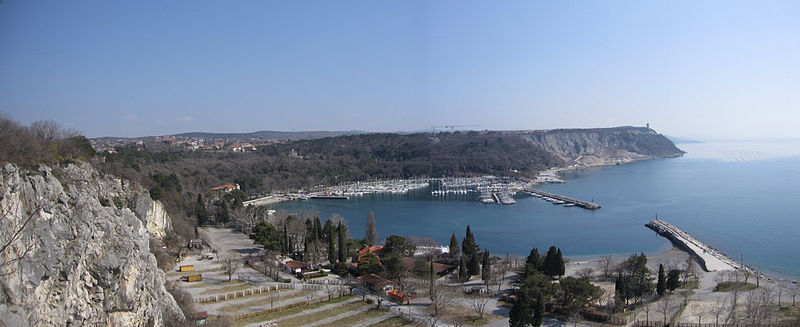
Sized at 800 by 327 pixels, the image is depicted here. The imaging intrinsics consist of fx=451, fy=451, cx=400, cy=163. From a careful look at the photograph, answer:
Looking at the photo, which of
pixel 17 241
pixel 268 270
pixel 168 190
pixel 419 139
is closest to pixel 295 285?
pixel 268 270

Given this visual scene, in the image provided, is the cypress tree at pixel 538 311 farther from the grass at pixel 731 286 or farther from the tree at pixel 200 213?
the tree at pixel 200 213

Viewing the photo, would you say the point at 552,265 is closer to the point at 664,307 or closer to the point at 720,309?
the point at 664,307

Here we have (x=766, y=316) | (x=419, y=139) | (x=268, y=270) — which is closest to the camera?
(x=766, y=316)

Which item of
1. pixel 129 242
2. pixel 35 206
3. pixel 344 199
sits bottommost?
pixel 344 199

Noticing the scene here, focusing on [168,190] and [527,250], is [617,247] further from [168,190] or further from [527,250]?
[168,190]

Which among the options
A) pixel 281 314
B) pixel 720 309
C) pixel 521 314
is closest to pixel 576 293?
pixel 521 314
